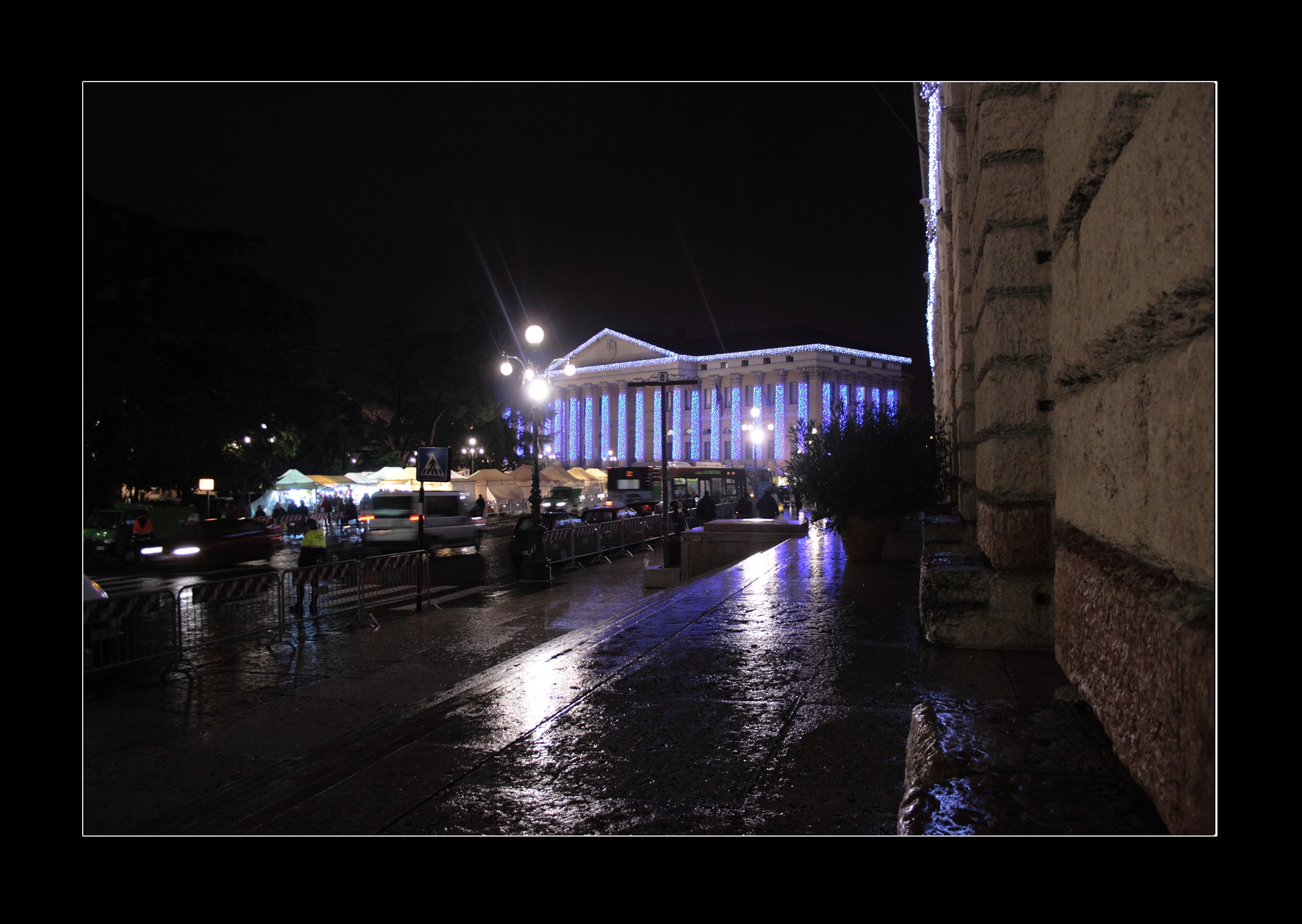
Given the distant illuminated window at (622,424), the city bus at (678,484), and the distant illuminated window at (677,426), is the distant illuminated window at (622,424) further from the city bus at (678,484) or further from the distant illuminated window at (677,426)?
the city bus at (678,484)

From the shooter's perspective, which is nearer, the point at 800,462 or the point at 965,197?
the point at 965,197

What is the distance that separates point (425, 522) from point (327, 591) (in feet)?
43.1

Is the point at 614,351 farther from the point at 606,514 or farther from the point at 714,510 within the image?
the point at 714,510

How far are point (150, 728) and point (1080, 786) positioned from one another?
22.6ft

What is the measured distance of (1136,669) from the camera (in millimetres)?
2025

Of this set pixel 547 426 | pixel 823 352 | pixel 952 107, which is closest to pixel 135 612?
pixel 952 107

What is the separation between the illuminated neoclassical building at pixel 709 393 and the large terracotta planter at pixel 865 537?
73.3 metres

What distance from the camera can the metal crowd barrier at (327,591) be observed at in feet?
36.0

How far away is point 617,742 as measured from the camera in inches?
163

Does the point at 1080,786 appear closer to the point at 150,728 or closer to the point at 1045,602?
the point at 1045,602

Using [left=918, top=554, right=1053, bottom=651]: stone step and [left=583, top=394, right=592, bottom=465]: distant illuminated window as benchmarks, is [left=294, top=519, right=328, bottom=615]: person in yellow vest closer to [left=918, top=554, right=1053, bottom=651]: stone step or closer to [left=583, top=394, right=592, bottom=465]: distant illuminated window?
[left=918, top=554, right=1053, bottom=651]: stone step

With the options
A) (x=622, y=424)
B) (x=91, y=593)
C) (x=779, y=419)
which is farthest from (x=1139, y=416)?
(x=622, y=424)

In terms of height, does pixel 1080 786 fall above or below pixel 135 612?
above

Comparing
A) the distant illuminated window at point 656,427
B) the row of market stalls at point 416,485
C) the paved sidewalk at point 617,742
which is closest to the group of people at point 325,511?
the row of market stalls at point 416,485
